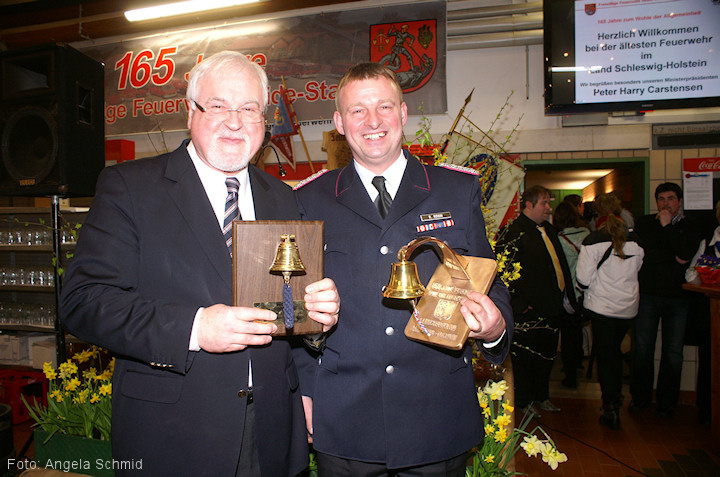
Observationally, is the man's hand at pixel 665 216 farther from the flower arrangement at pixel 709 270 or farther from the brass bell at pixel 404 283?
the brass bell at pixel 404 283

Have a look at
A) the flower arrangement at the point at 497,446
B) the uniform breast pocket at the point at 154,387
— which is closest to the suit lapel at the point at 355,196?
the uniform breast pocket at the point at 154,387

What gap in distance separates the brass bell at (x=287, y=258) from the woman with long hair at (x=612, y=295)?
3.85m

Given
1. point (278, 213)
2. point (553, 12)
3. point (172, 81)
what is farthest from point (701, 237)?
point (172, 81)

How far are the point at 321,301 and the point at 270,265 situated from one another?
0.61ft

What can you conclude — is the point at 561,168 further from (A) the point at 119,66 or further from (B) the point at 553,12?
(A) the point at 119,66

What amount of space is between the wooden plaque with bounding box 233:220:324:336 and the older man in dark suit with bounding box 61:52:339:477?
0.04m

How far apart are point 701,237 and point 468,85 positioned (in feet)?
9.97

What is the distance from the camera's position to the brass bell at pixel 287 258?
124cm

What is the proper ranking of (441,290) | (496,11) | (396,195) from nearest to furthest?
(441,290), (396,195), (496,11)

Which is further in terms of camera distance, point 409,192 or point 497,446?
point 497,446

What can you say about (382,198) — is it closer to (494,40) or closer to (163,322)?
(163,322)

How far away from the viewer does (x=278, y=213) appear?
1603 mm

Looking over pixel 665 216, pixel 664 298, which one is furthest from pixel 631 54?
Result: pixel 664 298

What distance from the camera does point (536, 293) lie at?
162 inches
